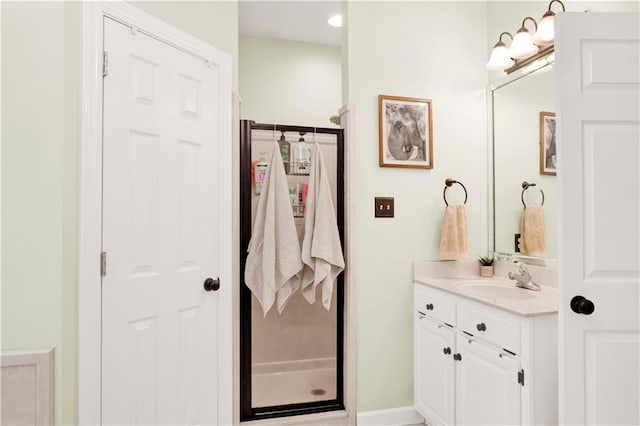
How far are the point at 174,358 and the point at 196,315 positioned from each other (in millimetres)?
214

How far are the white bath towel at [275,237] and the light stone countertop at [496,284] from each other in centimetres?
81

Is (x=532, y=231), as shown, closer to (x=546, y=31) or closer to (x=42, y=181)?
(x=546, y=31)

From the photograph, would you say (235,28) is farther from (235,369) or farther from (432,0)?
(235,369)

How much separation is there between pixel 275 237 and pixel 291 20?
1914 mm

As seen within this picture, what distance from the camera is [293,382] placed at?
247 cm

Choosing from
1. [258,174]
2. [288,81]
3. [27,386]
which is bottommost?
[27,386]

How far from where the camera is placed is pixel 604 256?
4.78 ft

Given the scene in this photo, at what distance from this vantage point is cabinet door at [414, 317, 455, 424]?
2027 mm

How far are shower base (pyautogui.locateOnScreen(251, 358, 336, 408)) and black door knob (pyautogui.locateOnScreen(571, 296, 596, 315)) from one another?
4.80 feet

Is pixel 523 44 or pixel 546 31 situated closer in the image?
pixel 546 31

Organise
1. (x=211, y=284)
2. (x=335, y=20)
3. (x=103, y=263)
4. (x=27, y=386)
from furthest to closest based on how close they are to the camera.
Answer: (x=335, y=20) → (x=211, y=284) → (x=103, y=263) → (x=27, y=386)

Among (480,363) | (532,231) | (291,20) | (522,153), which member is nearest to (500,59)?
(522,153)

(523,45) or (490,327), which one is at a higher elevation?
(523,45)

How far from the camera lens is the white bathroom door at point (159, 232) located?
1.58 m
